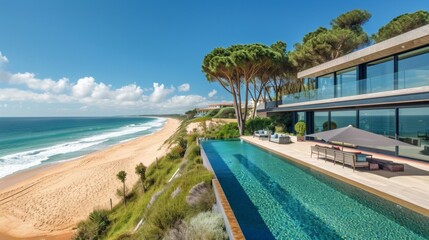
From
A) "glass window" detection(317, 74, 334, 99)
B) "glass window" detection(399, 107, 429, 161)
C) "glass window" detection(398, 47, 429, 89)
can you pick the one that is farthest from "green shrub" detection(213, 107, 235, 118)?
"glass window" detection(399, 107, 429, 161)

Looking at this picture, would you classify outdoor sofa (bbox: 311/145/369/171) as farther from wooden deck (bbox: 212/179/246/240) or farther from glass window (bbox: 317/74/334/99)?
glass window (bbox: 317/74/334/99)

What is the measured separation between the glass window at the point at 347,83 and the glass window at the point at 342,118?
4.90 ft

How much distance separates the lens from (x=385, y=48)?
1141cm

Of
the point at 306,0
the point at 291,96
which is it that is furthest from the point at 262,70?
the point at 306,0

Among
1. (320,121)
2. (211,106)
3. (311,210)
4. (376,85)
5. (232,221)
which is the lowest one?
(311,210)

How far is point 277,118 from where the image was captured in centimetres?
2391

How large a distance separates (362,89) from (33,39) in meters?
39.7

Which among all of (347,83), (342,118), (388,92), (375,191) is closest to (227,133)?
(342,118)

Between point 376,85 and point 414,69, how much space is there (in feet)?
6.80

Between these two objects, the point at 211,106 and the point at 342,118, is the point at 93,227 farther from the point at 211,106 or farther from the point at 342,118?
the point at 211,106

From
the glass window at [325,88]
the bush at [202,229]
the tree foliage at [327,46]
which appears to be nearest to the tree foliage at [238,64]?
the tree foliage at [327,46]

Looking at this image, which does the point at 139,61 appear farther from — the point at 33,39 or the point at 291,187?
the point at 291,187

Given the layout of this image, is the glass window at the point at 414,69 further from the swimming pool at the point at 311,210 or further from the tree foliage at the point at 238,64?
the tree foliage at the point at 238,64

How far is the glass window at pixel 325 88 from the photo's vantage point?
15.5 m
